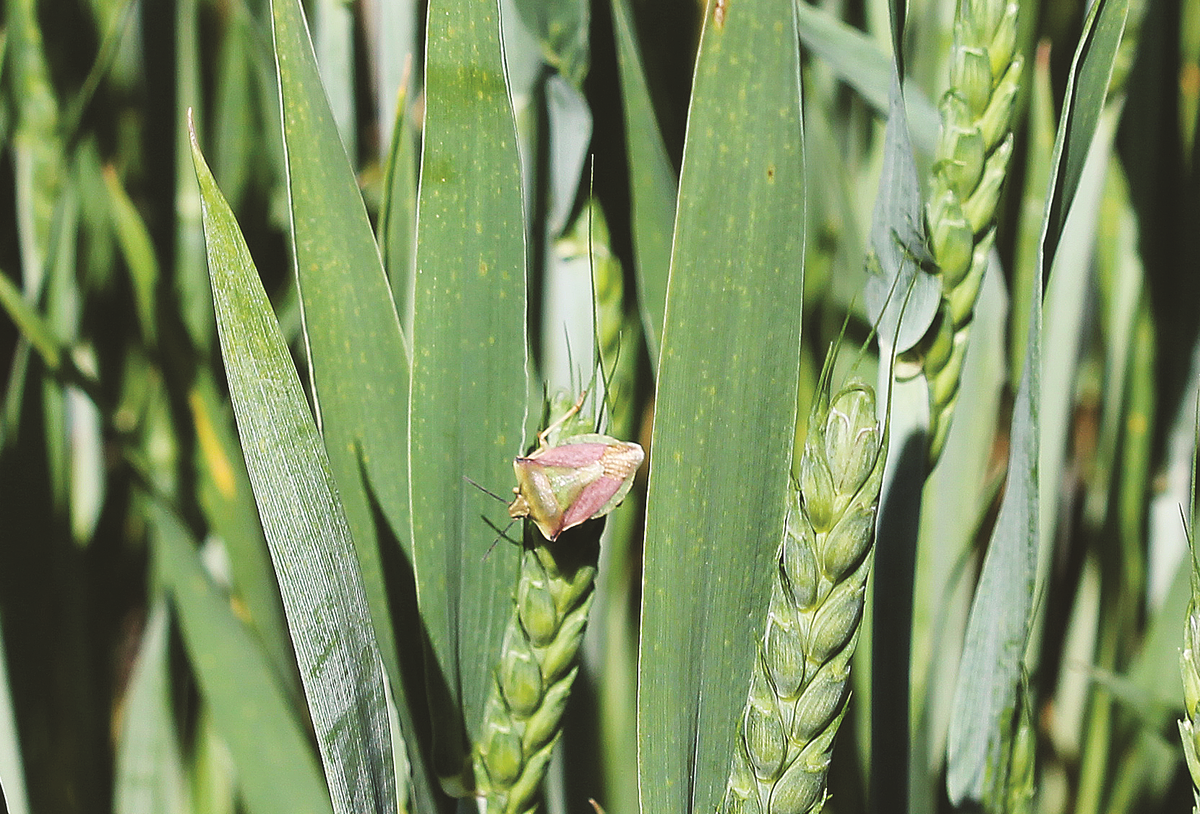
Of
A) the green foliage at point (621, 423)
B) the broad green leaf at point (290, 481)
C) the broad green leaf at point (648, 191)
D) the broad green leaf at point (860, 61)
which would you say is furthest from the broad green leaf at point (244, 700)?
the broad green leaf at point (860, 61)

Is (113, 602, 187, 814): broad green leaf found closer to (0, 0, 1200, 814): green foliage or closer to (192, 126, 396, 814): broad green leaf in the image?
(0, 0, 1200, 814): green foliage

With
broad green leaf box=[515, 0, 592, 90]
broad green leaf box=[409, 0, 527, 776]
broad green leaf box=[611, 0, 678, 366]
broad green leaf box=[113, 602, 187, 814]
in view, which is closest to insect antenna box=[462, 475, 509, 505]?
broad green leaf box=[409, 0, 527, 776]

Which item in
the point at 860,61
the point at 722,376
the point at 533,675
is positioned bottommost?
the point at 533,675

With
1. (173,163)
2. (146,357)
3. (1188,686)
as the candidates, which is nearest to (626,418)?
(1188,686)

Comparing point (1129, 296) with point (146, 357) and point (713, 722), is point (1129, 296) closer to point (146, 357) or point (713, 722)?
point (713, 722)

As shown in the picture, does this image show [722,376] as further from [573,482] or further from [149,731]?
[149,731]

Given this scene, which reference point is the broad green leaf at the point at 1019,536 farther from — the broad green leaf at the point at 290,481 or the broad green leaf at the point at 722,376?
the broad green leaf at the point at 290,481

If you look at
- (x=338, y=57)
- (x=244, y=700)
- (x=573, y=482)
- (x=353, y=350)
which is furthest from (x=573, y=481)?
(x=338, y=57)
